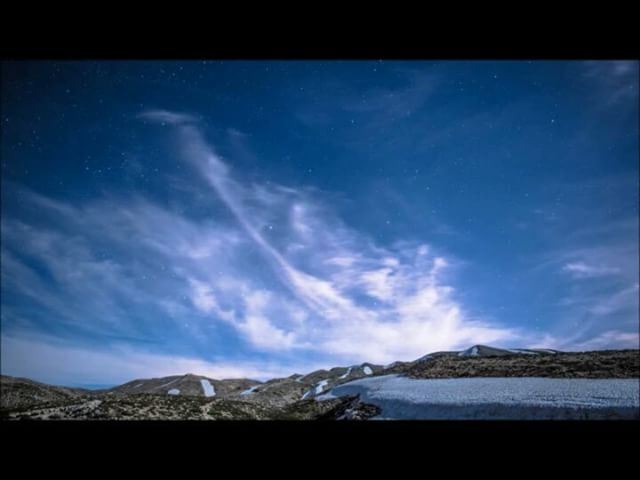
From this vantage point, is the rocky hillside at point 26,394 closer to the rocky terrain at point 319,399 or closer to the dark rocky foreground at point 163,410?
the rocky terrain at point 319,399

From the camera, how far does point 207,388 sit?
242 ft

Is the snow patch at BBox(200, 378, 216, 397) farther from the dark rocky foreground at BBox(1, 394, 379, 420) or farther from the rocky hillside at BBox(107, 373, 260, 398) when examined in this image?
the dark rocky foreground at BBox(1, 394, 379, 420)

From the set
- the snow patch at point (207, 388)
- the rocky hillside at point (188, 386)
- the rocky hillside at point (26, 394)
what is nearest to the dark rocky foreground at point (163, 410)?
the rocky hillside at point (26, 394)

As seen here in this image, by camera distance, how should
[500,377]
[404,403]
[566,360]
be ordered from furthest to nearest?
1. [566,360]
2. [500,377]
3. [404,403]

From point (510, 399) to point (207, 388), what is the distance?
69.0m

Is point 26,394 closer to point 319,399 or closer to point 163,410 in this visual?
point 163,410

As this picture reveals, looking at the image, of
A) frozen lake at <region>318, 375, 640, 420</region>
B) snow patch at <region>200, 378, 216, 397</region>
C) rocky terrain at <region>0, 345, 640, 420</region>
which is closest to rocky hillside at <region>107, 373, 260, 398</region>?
snow patch at <region>200, 378, 216, 397</region>

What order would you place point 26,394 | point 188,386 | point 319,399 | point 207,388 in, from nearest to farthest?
1. point 319,399
2. point 26,394
3. point 207,388
4. point 188,386

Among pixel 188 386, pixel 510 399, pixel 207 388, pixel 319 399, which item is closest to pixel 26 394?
pixel 188 386

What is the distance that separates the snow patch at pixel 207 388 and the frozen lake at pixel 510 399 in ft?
177
